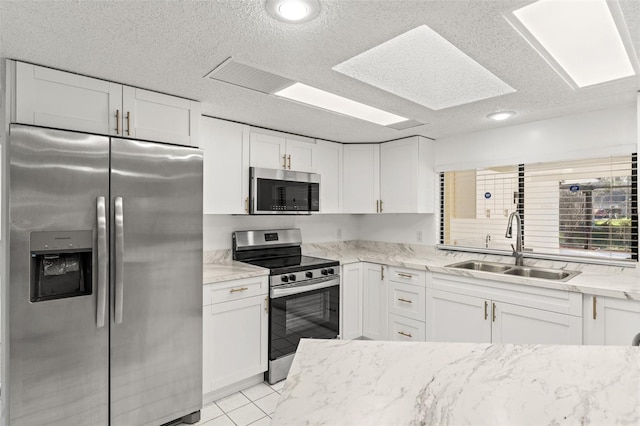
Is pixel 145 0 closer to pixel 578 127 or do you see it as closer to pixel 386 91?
pixel 386 91

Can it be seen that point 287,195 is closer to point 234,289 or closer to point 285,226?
point 285,226

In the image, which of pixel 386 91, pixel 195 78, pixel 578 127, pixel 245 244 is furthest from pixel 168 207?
pixel 578 127

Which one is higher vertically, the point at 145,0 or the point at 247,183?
the point at 145,0

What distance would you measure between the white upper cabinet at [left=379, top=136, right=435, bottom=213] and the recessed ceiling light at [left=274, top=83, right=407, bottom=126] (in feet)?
2.15

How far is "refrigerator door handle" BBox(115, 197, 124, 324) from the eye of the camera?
2.02m

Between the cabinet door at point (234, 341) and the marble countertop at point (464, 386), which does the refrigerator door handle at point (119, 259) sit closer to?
the cabinet door at point (234, 341)

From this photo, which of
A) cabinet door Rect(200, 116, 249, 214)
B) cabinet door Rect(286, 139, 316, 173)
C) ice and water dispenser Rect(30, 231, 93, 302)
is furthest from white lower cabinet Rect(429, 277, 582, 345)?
ice and water dispenser Rect(30, 231, 93, 302)

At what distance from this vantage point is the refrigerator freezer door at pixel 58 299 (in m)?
1.77

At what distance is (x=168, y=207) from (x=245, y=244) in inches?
46.8

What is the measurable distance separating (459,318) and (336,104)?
6.67 feet

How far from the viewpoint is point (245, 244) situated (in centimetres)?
336

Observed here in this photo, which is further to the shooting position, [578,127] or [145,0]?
[578,127]

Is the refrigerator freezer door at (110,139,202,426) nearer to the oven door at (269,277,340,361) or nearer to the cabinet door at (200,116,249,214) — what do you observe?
the cabinet door at (200,116,249,214)

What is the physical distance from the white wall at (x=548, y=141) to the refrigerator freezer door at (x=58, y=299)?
311 cm
